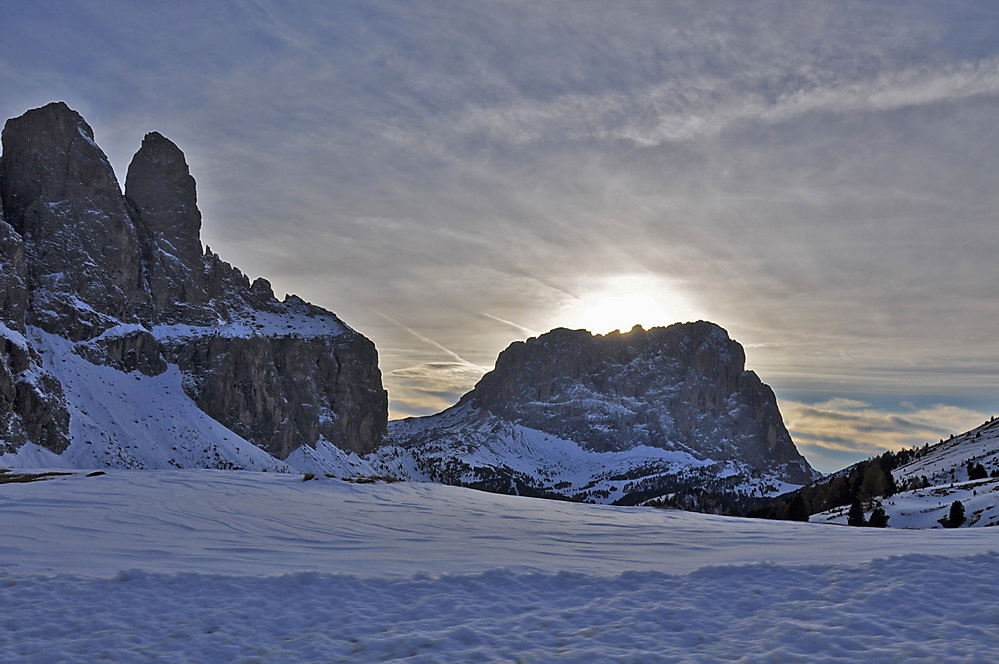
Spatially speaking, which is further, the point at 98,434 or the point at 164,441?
the point at 164,441

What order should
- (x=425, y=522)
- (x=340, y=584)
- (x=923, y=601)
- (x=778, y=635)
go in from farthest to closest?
1. (x=425, y=522)
2. (x=340, y=584)
3. (x=923, y=601)
4. (x=778, y=635)

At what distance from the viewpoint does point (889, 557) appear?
605 inches

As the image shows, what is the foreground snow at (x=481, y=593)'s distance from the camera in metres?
11.0

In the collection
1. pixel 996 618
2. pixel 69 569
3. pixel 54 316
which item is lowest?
pixel 69 569

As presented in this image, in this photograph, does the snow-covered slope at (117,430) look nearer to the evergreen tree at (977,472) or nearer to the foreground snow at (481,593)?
the foreground snow at (481,593)

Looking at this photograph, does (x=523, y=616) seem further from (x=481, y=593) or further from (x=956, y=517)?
(x=956, y=517)

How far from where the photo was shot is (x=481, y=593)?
14250 millimetres

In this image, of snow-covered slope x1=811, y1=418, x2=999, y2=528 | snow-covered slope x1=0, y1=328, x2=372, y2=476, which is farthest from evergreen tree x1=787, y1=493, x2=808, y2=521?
snow-covered slope x1=0, y1=328, x2=372, y2=476

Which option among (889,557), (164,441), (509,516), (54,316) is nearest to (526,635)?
(889,557)

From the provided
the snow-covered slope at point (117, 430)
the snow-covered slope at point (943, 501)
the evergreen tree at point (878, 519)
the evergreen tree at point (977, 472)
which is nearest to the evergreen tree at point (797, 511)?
the snow-covered slope at point (943, 501)

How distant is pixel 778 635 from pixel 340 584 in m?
9.11

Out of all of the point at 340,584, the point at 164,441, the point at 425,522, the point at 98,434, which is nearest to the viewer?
the point at 340,584

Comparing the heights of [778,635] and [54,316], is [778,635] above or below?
below

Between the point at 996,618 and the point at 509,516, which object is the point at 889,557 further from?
the point at 509,516
